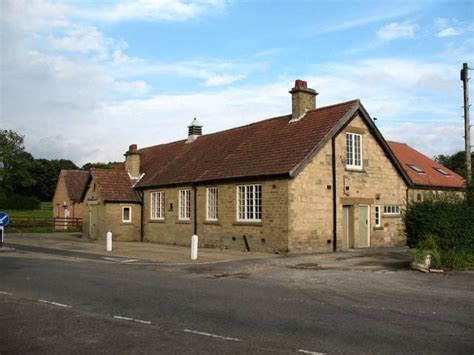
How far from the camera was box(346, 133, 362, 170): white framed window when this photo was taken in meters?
24.0

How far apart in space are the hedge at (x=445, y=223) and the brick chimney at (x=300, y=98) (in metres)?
9.71

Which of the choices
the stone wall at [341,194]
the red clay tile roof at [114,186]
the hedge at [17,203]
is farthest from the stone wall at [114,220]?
the hedge at [17,203]

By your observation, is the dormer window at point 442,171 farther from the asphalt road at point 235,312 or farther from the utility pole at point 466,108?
the asphalt road at point 235,312

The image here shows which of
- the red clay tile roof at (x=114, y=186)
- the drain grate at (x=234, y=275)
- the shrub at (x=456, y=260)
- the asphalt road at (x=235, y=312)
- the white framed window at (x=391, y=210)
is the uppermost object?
the red clay tile roof at (x=114, y=186)

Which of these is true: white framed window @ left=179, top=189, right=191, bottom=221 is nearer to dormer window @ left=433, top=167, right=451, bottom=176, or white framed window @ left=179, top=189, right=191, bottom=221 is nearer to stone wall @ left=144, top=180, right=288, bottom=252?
stone wall @ left=144, top=180, right=288, bottom=252

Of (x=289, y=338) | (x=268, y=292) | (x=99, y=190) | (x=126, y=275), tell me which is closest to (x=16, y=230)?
(x=99, y=190)

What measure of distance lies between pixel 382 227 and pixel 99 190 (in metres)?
16.6

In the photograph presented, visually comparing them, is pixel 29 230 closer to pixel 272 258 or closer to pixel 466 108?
pixel 272 258

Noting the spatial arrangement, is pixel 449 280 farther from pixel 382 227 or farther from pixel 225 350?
pixel 382 227

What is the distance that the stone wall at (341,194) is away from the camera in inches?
838

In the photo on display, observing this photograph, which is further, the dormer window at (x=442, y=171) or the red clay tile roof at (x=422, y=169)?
the dormer window at (x=442, y=171)

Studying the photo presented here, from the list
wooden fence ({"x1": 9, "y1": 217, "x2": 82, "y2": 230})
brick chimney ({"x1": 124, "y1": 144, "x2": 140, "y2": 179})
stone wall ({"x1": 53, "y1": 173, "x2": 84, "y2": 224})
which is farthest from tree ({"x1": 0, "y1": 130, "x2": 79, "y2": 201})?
brick chimney ({"x1": 124, "y1": 144, "x2": 140, "y2": 179})

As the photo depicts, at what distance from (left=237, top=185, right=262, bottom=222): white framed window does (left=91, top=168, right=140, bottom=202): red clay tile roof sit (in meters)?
10.1

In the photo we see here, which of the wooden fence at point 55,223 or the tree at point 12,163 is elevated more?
the tree at point 12,163
